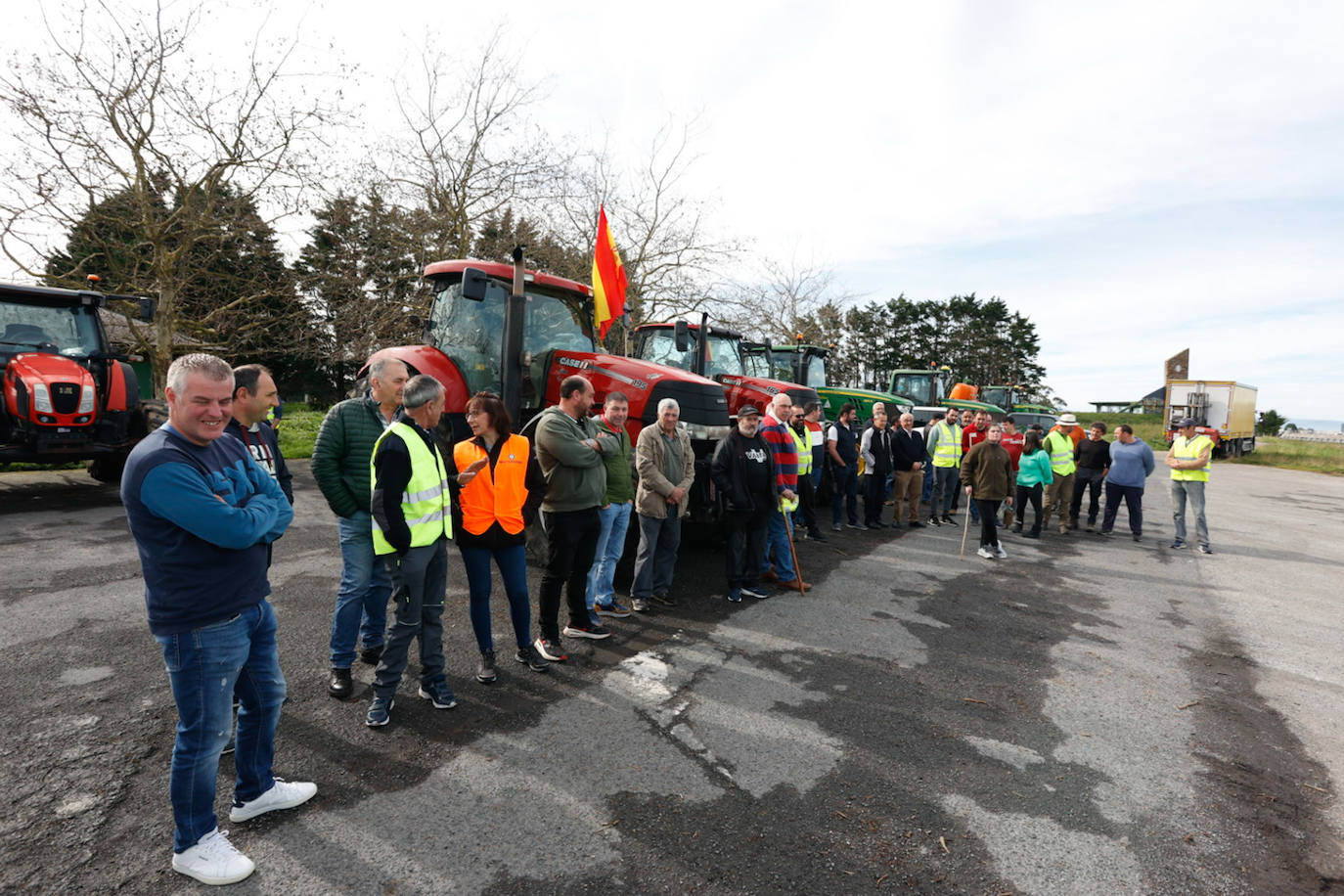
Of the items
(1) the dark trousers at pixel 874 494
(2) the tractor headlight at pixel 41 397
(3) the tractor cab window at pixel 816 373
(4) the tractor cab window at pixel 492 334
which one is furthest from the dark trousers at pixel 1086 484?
(2) the tractor headlight at pixel 41 397

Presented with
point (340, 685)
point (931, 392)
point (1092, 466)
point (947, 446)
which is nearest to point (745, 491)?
point (340, 685)

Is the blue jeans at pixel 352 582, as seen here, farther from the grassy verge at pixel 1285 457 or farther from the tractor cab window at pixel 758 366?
the grassy verge at pixel 1285 457

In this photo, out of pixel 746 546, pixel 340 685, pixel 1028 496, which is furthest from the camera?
pixel 1028 496

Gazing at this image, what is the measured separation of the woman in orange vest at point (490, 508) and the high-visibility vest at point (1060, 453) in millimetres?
9177

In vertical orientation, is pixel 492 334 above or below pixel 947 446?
above

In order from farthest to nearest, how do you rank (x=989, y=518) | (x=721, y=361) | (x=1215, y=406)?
(x=1215, y=406), (x=721, y=361), (x=989, y=518)

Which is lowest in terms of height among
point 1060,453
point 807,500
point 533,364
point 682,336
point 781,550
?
point 781,550

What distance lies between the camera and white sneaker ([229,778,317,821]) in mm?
2605

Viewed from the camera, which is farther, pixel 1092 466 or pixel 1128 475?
pixel 1092 466

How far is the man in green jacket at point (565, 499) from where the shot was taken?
434cm

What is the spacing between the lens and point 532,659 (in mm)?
4141

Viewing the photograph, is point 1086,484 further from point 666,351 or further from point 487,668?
point 487,668

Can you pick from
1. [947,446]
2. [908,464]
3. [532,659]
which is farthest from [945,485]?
[532,659]

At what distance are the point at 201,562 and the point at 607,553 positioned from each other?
10.6 ft
